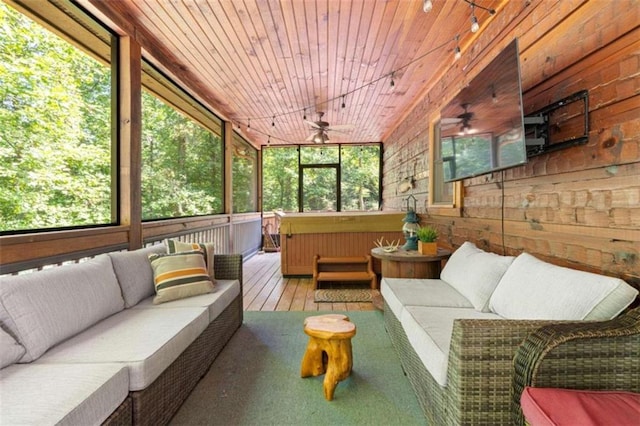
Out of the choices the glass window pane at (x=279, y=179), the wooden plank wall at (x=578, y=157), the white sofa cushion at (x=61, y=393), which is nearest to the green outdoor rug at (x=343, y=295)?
the wooden plank wall at (x=578, y=157)

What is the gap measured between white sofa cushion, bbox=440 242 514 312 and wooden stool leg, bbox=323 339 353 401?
2.93 ft

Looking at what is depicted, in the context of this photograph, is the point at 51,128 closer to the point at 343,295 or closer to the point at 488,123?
the point at 488,123

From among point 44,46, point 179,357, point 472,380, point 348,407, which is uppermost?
point 44,46

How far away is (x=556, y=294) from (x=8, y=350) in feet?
7.85

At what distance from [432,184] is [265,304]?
2.58 metres

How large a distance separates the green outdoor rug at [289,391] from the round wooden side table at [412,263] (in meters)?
0.71

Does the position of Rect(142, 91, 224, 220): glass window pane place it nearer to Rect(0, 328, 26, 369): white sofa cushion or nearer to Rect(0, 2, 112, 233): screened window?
Rect(0, 2, 112, 233): screened window

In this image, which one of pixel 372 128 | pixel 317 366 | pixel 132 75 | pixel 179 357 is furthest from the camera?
pixel 372 128

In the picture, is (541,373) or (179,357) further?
(179,357)

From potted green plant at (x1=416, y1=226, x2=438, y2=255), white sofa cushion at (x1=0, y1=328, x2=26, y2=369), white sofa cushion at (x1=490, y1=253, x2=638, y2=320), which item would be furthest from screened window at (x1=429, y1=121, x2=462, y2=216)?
white sofa cushion at (x1=0, y1=328, x2=26, y2=369)

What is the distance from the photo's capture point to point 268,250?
25.0ft

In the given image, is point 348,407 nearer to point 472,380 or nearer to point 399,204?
point 472,380

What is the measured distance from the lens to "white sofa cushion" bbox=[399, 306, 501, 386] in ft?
4.33

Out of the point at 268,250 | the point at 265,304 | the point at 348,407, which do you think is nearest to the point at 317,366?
the point at 348,407
